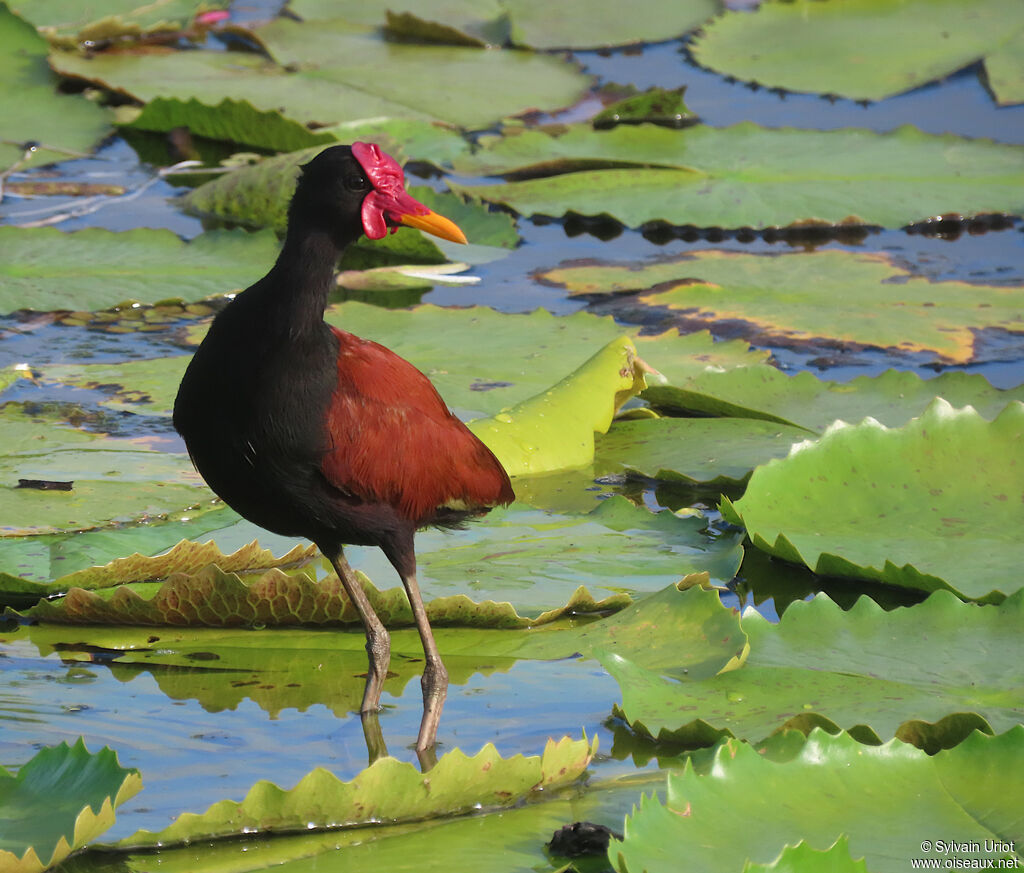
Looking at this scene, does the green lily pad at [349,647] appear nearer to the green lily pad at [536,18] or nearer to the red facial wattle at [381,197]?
the red facial wattle at [381,197]

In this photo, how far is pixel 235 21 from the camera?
24.9ft

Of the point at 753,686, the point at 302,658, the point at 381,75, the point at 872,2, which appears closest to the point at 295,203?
the point at 302,658

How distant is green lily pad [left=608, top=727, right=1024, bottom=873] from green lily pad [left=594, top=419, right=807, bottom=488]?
1409 mm

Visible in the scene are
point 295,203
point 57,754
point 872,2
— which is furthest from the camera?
point 872,2

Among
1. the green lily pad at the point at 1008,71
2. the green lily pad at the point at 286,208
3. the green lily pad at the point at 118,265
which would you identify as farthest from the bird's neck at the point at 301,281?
the green lily pad at the point at 1008,71

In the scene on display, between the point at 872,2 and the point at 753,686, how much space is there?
18.3ft

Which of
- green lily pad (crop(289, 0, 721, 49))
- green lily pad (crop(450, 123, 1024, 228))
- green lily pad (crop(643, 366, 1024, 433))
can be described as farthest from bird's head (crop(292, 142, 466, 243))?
green lily pad (crop(289, 0, 721, 49))

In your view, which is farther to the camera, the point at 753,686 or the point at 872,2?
the point at 872,2

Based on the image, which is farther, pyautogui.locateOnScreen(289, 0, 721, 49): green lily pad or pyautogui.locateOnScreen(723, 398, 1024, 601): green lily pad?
pyautogui.locateOnScreen(289, 0, 721, 49): green lily pad

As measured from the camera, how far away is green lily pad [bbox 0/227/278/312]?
4.17 metres

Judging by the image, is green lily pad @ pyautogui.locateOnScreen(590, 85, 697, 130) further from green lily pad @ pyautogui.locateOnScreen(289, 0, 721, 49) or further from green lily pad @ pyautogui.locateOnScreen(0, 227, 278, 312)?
green lily pad @ pyautogui.locateOnScreen(0, 227, 278, 312)

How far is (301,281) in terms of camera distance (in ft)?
7.77

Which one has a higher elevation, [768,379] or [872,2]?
[872,2]

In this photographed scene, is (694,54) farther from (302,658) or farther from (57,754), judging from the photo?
(57,754)
